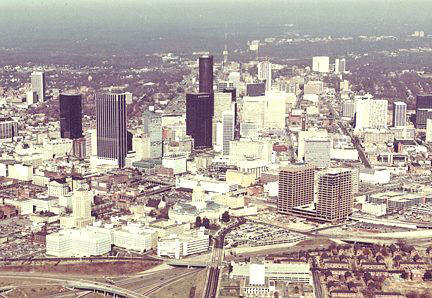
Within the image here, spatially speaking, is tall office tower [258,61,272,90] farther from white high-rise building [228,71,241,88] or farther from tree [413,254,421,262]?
tree [413,254,421,262]

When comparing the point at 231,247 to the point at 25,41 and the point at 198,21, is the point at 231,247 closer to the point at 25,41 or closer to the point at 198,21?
the point at 25,41

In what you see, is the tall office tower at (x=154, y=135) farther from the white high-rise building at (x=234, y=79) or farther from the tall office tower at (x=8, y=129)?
the white high-rise building at (x=234, y=79)

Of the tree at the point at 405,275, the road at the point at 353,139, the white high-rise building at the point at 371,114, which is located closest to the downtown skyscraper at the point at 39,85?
the road at the point at 353,139

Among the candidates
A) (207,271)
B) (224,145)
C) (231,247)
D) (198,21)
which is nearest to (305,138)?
(224,145)

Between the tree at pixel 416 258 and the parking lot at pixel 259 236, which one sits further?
the parking lot at pixel 259 236

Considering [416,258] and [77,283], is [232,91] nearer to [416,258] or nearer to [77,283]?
[416,258]
